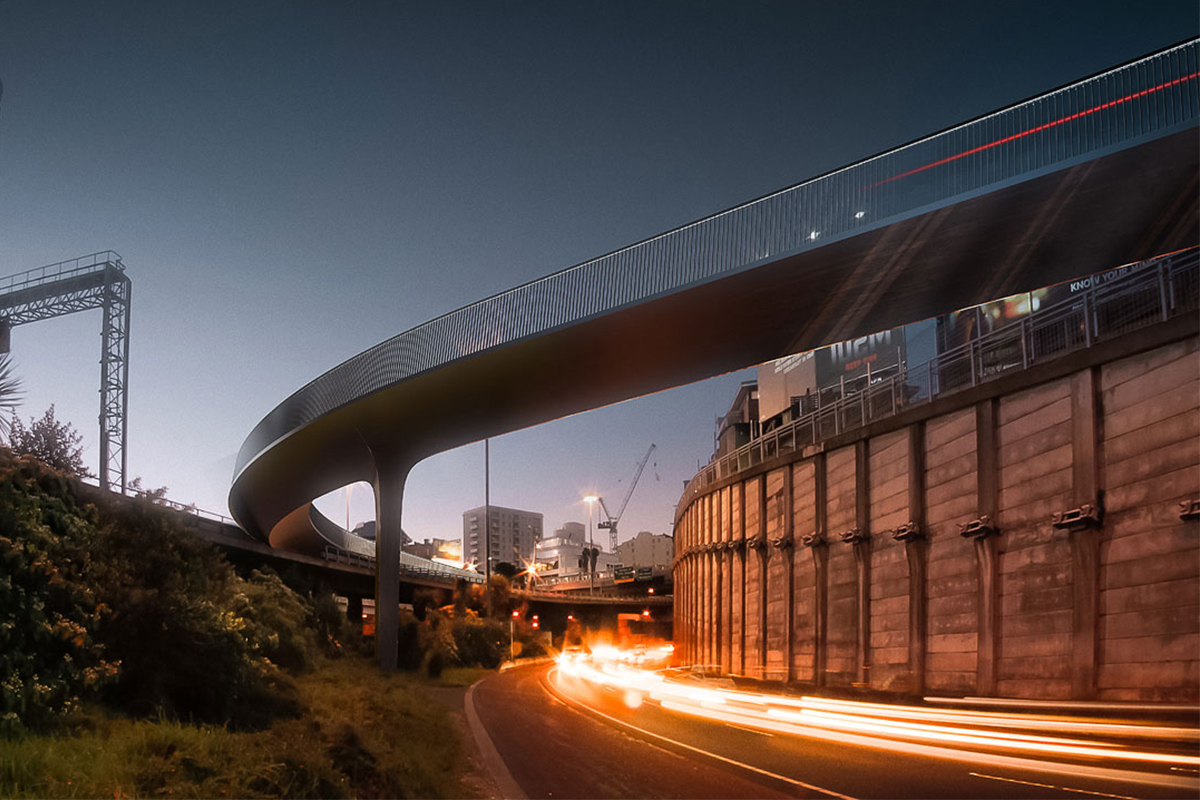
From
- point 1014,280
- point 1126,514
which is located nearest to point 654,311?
point 1014,280

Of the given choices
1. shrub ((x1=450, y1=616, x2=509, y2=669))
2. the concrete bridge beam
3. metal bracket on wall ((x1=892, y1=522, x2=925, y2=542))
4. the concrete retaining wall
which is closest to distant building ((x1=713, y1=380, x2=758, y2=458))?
shrub ((x1=450, y1=616, x2=509, y2=669))

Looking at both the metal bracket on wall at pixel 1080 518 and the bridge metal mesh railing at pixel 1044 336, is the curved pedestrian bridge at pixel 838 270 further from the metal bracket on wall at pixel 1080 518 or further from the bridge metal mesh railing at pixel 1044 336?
the metal bracket on wall at pixel 1080 518

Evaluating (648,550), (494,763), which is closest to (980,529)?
(494,763)

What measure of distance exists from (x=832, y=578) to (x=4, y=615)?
23.9m

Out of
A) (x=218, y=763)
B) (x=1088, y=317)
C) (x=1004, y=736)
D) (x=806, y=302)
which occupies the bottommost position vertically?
(x=1004, y=736)

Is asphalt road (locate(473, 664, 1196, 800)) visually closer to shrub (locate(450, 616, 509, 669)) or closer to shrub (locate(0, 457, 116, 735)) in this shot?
shrub (locate(0, 457, 116, 735))

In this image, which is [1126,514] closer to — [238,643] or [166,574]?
[238,643]

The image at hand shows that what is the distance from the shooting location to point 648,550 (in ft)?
485

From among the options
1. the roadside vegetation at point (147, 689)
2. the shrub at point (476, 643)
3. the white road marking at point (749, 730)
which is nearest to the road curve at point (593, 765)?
the roadside vegetation at point (147, 689)

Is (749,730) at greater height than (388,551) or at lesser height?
lesser

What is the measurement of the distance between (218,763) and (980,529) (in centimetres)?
1731

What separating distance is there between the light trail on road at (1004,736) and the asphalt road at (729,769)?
0.93ft

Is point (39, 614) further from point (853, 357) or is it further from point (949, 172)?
point (853, 357)

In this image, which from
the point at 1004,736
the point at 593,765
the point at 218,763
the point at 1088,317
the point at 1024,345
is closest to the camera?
the point at 218,763
